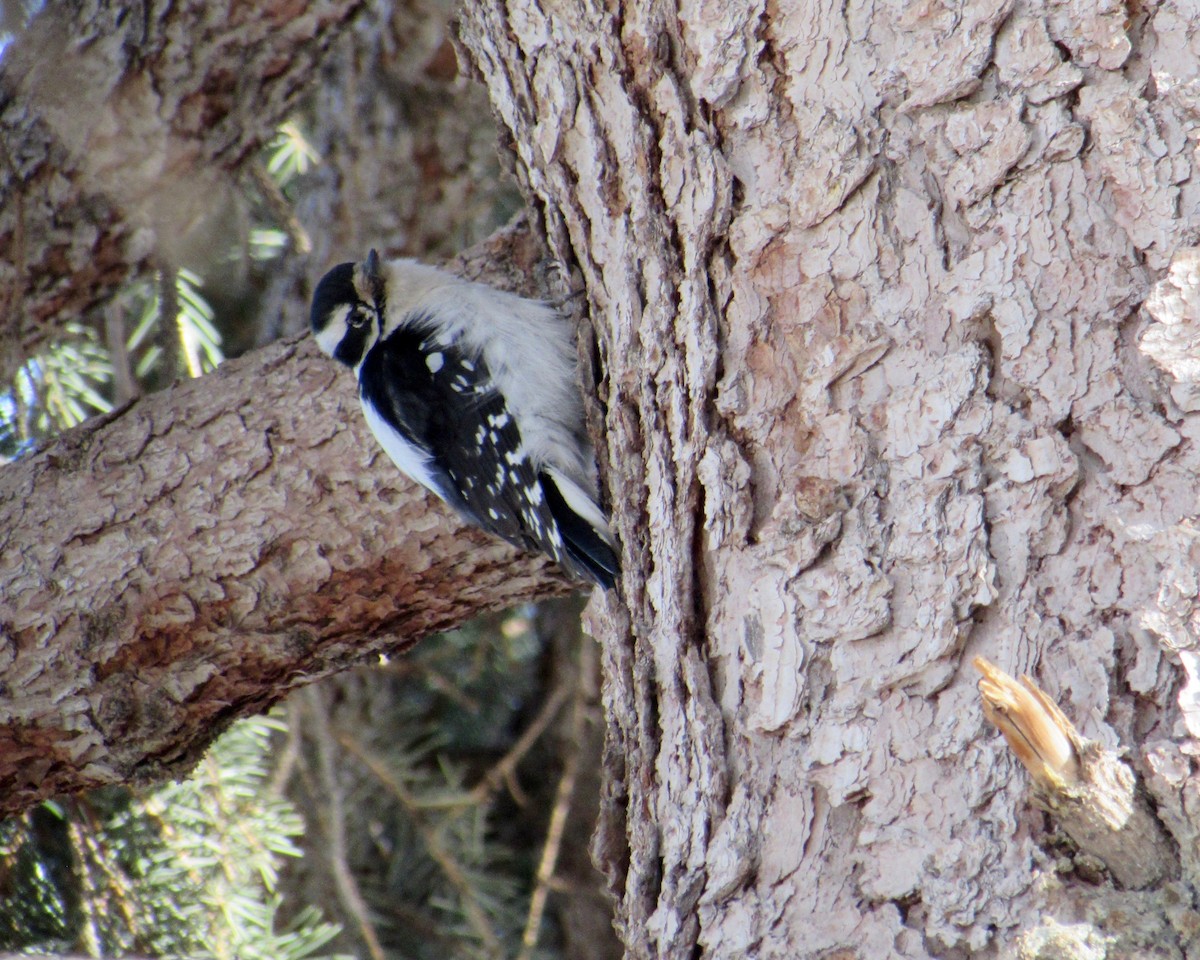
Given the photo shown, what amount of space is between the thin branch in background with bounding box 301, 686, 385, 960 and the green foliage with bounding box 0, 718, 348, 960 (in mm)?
87

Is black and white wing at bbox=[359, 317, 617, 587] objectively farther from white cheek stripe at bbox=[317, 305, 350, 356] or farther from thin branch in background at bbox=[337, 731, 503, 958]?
thin branch in background at bbox=[337, 731, 503, 958]

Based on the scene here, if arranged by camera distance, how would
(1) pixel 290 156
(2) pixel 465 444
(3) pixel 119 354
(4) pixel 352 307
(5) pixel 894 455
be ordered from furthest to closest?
(1) pixel 290 156, (3) pixel 119 354, (4) pixel 352 307, (2) pixel 465 444, (5) pixel 894 455

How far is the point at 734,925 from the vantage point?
1.27 metres

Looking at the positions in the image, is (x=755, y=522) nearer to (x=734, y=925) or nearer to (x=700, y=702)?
(x=700, y=702)

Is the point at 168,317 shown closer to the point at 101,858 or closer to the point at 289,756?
the point at 289,756

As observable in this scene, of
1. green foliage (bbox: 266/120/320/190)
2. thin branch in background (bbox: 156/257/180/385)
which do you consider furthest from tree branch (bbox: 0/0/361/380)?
green foliage (bbox: 266/120/320/190)

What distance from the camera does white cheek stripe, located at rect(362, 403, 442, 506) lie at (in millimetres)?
1956

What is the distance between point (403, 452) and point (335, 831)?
1.06m

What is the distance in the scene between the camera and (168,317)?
7.91ft

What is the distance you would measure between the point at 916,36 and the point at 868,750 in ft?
2.73

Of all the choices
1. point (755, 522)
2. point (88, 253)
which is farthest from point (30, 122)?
point (755, 522)

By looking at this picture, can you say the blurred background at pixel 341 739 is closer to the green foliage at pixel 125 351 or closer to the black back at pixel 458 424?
the green foliage at pixel 125 351

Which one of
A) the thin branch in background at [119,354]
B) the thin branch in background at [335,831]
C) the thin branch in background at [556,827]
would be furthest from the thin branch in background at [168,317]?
the thin branch in background at [556,827]

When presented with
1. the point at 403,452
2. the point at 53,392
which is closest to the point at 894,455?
the point at 403,452
